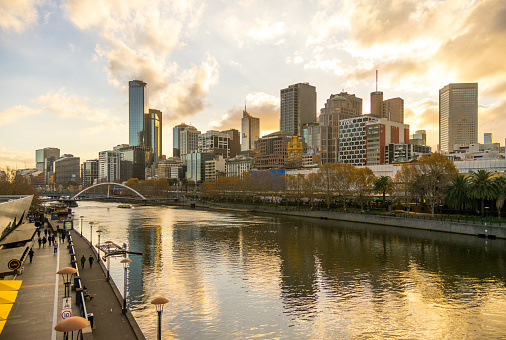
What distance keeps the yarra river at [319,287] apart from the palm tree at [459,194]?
11960mm

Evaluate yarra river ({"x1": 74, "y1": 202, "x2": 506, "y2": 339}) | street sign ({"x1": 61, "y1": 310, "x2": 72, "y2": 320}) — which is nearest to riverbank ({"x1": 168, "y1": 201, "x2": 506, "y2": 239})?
yarra river ({"x1": 74, "y1": 202, "x2": 506, "y2": 339})

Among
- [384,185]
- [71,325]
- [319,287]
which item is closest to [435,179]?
[384,185]

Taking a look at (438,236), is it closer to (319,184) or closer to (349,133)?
(319,184)

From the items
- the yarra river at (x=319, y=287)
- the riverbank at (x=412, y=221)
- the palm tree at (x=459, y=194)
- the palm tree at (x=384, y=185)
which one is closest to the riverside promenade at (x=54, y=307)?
the yarra river at (x=319, y=287)

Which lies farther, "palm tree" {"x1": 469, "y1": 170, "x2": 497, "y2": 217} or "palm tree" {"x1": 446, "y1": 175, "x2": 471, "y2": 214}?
"palm tree" {"x1": 446, "y1": 175, "x2": 471, "y2": 214}

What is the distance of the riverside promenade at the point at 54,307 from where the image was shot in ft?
62.2

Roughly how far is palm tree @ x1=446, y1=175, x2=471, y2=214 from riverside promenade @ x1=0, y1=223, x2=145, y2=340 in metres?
62.7

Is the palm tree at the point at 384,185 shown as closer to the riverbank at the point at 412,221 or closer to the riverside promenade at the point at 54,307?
the riverbank at the point at 412,221

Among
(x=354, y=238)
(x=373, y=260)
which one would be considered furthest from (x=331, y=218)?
(x=373, y=260)

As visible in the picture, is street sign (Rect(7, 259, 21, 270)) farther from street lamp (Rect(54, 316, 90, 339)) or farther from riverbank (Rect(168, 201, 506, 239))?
riverbank (Rect(168, 201, 506, 239))

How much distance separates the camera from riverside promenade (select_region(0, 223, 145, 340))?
62.2ft

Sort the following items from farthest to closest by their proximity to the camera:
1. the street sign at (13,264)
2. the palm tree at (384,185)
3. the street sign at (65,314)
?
the palm tree at (384,185)
the street sign at (13,264)
the street sign at (65,314)

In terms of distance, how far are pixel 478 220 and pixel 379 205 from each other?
122ft

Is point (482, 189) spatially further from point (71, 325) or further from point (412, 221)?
point (71, 325)
